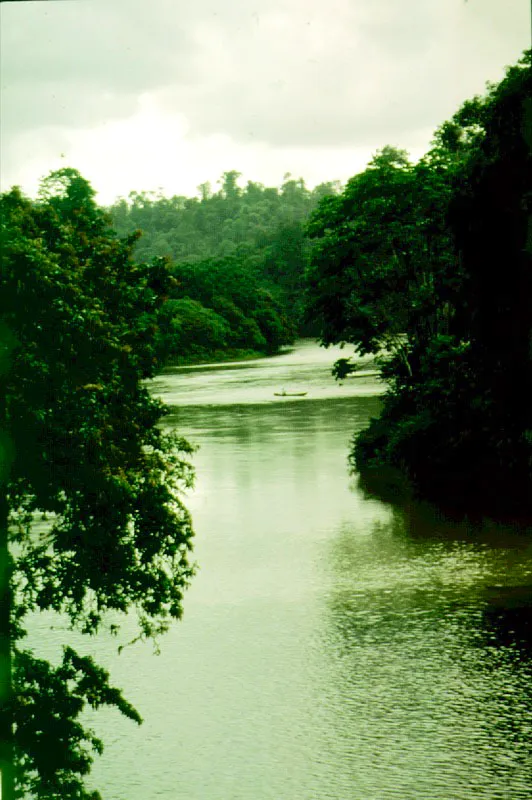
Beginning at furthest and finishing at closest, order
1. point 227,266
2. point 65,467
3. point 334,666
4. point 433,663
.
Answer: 1. point 227,266
2. point 334,666
3. point 433,663
4. point 65,467

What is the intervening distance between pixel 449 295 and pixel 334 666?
30.7 feet

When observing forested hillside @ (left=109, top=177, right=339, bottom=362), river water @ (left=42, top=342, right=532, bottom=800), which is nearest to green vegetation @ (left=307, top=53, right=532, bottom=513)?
river water @ (left=42, top=342, right=532, bottom=800)

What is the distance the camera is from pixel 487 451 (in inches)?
1155

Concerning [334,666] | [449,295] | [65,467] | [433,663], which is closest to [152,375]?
[65,467]

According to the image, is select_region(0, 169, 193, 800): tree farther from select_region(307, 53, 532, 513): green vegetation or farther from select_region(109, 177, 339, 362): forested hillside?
select_region(109, 177, 339, 362): forested hillside

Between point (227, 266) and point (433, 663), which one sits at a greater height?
point (227, 266)

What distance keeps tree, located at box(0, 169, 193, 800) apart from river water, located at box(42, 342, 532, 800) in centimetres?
282

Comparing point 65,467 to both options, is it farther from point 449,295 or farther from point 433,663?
point 449,295

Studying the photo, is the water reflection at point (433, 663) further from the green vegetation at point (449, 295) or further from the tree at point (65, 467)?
the tree at point (65, 467)

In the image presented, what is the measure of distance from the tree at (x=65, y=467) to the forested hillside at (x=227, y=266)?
57.8m

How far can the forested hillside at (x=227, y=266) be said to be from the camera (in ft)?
356

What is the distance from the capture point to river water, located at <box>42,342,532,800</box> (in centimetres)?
1358

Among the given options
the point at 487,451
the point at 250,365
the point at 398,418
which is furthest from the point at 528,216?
the point at 250,365

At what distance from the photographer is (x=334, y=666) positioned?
17.6 metres
